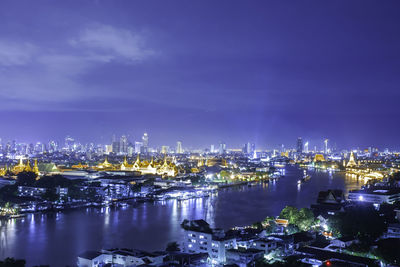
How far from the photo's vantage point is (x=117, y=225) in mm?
6926

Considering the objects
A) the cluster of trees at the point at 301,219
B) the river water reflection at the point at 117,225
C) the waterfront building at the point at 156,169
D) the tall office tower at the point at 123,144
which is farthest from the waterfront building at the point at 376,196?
the tall office tower at the point at 123,144

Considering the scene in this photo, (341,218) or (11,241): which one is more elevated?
(341,218)

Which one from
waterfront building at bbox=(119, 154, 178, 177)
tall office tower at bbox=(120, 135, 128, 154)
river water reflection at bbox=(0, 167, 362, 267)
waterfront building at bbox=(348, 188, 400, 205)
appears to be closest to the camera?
river water reflection at bbox=(0, 167, 362, 267)

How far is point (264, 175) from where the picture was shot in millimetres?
17266

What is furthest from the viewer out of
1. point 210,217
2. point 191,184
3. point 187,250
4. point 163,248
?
point 191,184

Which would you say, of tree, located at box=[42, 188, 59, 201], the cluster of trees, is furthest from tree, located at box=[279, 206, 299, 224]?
tree, located at box=[42, 188, 59, 201]

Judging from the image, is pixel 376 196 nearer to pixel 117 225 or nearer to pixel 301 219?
pixel 301 219

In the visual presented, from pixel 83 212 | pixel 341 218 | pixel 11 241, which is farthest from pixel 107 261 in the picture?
pixel 83 212

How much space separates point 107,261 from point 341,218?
3217 mm

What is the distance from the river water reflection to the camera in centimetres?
538

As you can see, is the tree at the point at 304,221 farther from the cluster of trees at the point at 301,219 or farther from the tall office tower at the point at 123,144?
the tall office tower at the point at 123,144

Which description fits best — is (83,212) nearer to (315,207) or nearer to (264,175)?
(315,207)

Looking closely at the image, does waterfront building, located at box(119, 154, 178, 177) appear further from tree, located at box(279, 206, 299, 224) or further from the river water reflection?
tree, located at box(279, 206, 299, 224)

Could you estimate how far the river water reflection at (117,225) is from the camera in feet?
17.6
